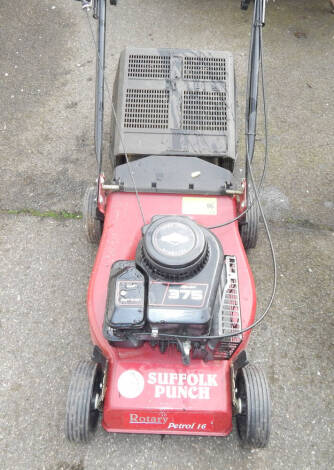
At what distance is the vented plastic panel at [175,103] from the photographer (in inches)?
98.5

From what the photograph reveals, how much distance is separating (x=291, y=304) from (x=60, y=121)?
2361 mm

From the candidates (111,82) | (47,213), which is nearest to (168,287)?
(47,213)

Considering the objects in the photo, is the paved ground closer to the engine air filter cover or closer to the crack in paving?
the crack in paving

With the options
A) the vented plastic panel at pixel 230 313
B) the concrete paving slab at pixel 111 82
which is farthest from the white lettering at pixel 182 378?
the concrete paving slab at pixel 111 82

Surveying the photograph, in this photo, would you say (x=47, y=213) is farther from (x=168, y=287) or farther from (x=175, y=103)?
(x=168, y=287)

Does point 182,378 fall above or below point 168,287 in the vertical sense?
below

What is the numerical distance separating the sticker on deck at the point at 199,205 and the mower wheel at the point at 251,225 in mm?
250

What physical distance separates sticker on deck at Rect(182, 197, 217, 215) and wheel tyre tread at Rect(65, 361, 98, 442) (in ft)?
3.21

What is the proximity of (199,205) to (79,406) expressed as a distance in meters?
1.18

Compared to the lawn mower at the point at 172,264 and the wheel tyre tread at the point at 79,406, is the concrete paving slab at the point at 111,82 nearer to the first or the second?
the lawn mower at the point at 172,264

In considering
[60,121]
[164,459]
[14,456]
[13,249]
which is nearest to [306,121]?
[60,121]

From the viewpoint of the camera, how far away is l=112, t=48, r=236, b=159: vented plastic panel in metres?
2.50

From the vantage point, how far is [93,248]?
2.84m

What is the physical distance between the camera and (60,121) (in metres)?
3.55
